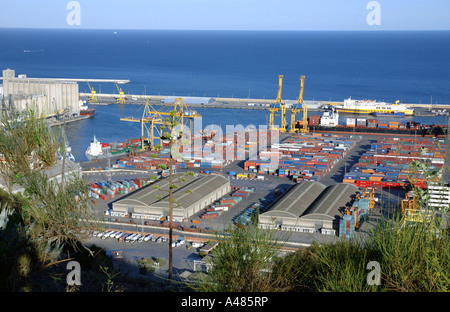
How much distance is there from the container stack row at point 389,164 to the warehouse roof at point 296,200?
1310 millimetres

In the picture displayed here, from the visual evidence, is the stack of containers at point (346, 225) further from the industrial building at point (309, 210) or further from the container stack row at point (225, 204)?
the container stack row at point (225, 204)

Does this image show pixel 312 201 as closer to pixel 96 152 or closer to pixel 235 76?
pixel 96 152

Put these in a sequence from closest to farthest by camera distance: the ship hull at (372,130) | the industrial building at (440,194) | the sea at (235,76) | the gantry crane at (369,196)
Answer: the industrial building at (440,194) → the gantry crane at (369,196) → the ship hull at (372,130) → the sea at (235,76)

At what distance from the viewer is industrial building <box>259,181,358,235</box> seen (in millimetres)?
8148

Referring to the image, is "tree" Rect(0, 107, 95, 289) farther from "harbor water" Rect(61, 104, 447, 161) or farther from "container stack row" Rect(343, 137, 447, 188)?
"harbor water" Rect(61, 104, 447, 161)

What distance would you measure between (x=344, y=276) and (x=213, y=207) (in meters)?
6.45

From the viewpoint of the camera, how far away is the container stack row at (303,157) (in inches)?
466

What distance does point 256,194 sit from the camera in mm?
10242

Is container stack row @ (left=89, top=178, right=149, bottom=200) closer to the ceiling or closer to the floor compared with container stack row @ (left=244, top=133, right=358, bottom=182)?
closer to the floor

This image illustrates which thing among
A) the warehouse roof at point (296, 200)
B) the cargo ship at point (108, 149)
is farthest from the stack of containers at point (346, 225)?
the cargo ship at point (108, 149)

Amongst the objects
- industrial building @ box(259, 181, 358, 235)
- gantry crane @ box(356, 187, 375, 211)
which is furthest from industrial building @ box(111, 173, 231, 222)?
gantry crane @ box(356, 187, 375, 211)

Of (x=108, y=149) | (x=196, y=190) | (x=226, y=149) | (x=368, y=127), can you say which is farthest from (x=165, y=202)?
(x=368, y=127)

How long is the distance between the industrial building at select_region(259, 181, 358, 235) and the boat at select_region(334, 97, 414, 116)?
1301 cm
